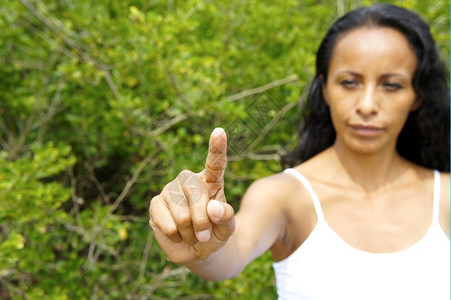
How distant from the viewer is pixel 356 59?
173 centimetres

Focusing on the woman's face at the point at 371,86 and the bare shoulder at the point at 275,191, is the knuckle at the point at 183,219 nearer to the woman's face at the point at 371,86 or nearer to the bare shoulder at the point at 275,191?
the bare shoulder at the point at 275,191

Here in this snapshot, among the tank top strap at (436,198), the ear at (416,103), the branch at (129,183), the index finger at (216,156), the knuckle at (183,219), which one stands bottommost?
the branch at (129,183)

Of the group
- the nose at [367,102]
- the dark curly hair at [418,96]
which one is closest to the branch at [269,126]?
the dark curly hair at [418,96]

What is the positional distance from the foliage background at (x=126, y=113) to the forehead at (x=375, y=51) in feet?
1.61

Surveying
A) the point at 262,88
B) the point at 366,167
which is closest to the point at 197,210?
the point at 366,167

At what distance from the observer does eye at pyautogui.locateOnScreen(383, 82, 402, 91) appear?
5.71 ft

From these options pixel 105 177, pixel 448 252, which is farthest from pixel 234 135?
pixel 105 177

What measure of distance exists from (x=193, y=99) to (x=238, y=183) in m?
0.50

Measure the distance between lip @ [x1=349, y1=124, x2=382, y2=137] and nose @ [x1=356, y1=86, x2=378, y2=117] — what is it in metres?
0.04

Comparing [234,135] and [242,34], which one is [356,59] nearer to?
[234,135]

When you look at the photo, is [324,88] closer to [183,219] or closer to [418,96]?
[418,96]

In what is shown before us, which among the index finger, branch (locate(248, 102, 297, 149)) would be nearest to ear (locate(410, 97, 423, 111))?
branch (locate(248, 102, 297, 149))

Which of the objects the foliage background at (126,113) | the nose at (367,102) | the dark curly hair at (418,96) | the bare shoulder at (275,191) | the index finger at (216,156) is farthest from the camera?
the foliage background at (126,113)

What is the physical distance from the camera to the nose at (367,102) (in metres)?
1.68
